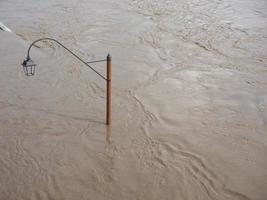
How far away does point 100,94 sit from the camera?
20.6ft

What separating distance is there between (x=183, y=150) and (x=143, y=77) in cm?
245

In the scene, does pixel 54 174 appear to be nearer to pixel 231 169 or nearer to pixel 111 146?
pixel 111 146

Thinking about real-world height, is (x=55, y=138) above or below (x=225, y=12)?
below

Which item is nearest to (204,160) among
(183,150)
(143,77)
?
(183,150)

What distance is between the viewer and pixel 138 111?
5785 mm

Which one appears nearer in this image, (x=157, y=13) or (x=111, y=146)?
(x=111, y=146)

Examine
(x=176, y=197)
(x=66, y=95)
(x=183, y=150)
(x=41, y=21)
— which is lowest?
(x=176, y=197)

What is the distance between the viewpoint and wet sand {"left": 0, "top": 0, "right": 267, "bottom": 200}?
14.2 feet

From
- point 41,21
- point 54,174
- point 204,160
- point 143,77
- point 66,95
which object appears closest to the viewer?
point 54,174

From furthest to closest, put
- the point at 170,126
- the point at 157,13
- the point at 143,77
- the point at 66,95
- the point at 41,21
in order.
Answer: the point at 157,13, the point at 41,21, the point at 143,77, the point at 66,95, the point at 170,126

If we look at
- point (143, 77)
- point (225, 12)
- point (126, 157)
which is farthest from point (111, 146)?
point (225, 12)

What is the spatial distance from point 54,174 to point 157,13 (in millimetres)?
7634

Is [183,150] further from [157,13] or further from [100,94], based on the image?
[157,13]

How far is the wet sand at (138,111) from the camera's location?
434 centimetres
